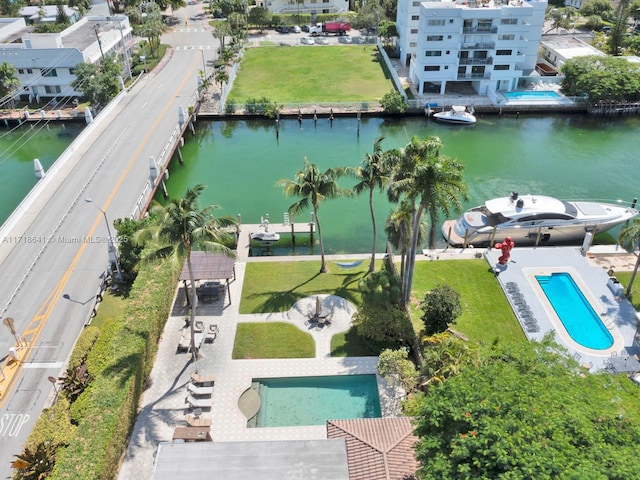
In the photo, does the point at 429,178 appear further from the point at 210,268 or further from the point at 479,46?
the point at 479,46

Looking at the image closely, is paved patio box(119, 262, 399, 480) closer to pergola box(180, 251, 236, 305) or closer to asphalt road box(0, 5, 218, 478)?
pergola box(180, 251, 236, 305)

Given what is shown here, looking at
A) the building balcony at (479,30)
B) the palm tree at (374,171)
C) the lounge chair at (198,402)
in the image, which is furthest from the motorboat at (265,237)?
the building balcony at (479,30)

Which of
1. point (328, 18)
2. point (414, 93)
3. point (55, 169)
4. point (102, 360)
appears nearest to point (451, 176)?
point (102, 360)

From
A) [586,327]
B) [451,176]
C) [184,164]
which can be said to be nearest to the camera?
[451,176]

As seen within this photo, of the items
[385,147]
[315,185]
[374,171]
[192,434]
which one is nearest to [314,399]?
[192,434]

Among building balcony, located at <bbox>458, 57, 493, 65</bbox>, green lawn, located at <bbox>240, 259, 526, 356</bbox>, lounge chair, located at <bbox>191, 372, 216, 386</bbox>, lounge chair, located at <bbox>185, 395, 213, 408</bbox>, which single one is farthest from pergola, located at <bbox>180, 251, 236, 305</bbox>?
building balcony, located at <bbox>458, 57, 493, 65</bbox>

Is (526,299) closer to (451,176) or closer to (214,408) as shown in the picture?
(451,176)
